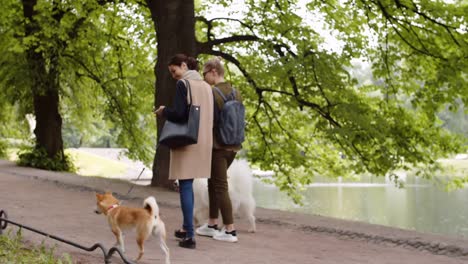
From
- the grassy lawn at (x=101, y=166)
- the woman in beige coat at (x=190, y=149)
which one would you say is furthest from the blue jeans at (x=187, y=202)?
the grassy lawn at (x=101, y=166)

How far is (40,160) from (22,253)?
14.6 metres

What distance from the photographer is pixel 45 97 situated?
67.2 ft

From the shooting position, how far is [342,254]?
309 inches

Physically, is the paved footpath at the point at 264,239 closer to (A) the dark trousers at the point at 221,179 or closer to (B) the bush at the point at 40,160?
(A) the dark trousers at the point at 221,179

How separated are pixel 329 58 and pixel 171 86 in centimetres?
347

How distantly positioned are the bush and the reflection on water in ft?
→ 28.3

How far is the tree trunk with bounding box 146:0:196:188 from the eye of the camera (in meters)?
14.1

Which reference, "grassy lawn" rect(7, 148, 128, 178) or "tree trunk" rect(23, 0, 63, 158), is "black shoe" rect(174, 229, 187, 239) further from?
"grassy lawn" rect(7, 148, 128, 178)

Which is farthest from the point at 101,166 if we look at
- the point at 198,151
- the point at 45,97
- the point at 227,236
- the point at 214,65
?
the point at 198,151

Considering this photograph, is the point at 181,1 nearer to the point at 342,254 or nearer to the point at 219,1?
the point at 219,1

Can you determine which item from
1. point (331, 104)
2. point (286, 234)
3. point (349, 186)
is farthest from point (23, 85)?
point (349, 186)

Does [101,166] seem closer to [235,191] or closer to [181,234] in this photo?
[235,191]

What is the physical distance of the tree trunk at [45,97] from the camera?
19.0 meters

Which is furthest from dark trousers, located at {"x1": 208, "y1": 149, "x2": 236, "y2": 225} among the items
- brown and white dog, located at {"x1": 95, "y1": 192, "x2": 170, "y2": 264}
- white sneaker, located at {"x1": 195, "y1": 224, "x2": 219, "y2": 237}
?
brown and white dog, located at {"x1": 95, "y1": 192, "x2": 170, "y2": 264}
